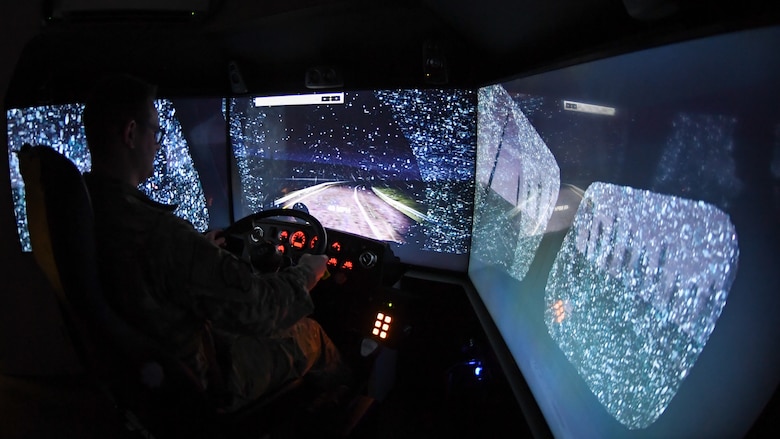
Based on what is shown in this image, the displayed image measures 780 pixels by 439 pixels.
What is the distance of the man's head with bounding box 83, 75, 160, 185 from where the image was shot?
4.10ft

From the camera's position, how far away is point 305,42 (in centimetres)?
243

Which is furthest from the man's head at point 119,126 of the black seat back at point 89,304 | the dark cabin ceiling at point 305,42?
the dark cabin ceiling at point 305,42

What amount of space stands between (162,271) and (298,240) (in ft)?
3.00

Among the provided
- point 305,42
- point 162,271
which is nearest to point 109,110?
point 162,271

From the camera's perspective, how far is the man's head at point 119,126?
49.2 inches

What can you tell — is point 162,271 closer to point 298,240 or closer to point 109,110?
point 109,110

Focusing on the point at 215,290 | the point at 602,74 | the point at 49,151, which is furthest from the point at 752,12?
the point at 49,151

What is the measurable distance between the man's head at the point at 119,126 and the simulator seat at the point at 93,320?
18cm

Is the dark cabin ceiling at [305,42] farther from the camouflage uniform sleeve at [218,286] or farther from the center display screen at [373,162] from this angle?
the camouflage uniform sleeve at [218,286]

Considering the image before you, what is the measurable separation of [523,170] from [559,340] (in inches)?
26.6

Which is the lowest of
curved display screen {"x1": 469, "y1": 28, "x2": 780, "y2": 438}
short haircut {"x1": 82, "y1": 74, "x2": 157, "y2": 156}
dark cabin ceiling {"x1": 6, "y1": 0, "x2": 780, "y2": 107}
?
curved display screen {"x1": 469, "y1": 28, "x2": 780, "y2": 438}

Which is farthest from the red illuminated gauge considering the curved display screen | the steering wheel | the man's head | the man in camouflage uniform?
the curved display screen

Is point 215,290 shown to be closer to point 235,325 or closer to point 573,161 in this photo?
point 235,325

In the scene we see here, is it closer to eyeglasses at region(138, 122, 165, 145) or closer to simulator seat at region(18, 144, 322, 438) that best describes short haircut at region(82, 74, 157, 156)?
eyeglasses at region(138, 122, 165, 145)
